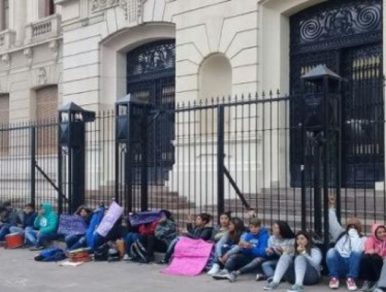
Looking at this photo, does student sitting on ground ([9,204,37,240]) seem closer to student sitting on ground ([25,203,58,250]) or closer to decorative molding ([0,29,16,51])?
student sitting on ground ([25,203,58,250])

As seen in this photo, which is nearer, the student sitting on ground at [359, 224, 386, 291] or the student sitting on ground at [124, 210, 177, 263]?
the student sitting on ground at [359, 224, 386, 291]

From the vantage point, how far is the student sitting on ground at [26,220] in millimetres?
14773

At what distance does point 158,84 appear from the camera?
19.0 meters

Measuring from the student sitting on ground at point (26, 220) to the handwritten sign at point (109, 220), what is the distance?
2.89 meters

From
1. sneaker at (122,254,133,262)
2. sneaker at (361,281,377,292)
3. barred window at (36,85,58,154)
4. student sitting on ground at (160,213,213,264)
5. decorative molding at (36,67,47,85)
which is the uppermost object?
decorative molding at (36,67,47,85)

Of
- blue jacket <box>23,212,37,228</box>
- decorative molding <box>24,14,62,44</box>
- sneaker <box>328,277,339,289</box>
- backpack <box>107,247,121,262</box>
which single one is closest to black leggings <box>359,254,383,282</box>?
sneaker <box>328,277,339,289</box>

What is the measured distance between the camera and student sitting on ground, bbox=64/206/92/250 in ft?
42.4

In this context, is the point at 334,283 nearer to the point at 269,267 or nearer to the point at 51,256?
the point at 269,267

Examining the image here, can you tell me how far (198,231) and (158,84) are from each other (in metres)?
8.36

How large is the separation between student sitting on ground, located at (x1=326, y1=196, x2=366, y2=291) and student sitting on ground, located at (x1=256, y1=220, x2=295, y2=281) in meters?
0.65

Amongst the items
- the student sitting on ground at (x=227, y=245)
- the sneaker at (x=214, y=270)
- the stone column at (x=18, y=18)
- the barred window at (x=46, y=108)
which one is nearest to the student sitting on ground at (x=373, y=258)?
the student sitting on ground at (x=227, y=245)

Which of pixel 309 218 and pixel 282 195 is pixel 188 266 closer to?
pixel 309 218


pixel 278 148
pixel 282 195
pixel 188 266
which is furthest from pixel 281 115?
pixel 188 266

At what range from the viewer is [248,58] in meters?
15.5
